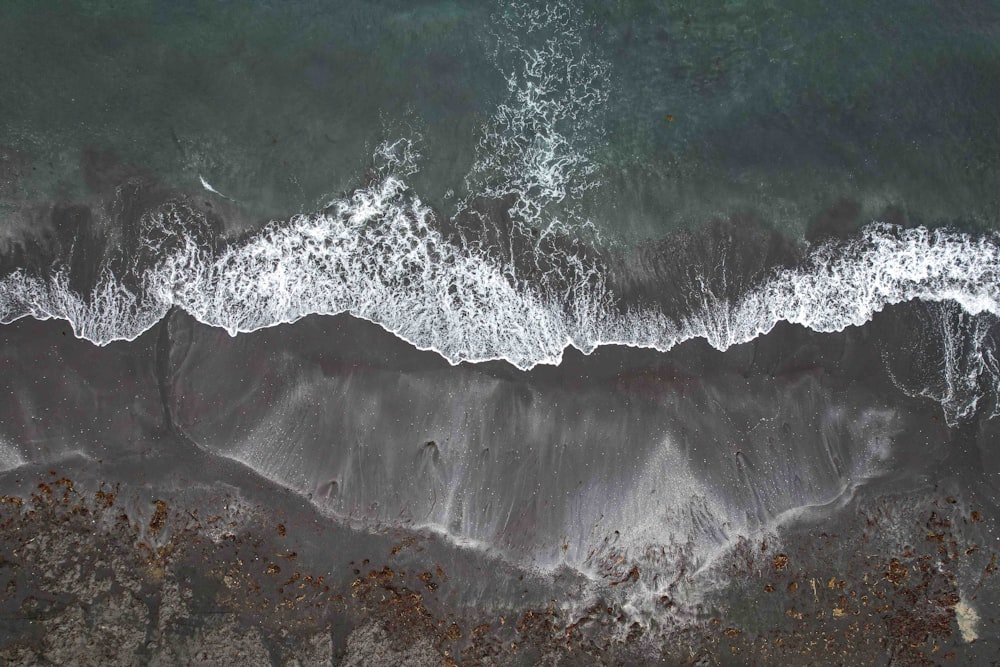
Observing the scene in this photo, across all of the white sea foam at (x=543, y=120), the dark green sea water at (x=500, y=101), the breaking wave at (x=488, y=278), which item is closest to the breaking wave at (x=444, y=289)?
the breaking wave at (x=488, y=278)

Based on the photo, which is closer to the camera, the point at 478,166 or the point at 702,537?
the point at 702,537

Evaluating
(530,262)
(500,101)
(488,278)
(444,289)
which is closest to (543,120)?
(500,101)

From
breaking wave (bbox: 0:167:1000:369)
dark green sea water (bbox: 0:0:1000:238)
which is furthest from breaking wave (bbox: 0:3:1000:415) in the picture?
dark green sea water (bbox: 0:0:1000:238)

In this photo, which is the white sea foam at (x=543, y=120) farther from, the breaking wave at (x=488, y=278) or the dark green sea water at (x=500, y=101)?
the dark green sea water at (x=500, y=101)

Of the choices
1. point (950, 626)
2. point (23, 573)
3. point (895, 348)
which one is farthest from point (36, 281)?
point (950, 626)

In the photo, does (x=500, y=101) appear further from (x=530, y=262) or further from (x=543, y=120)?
(x=530, y=262)

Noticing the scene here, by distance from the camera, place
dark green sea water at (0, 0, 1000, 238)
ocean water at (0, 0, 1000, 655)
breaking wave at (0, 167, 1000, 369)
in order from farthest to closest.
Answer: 1. dark green sea water at (0, 0, 1000, 238)
2. breaking wave at (0, 167, 1000, 369)
3. ocean water at (0, 0, 1000, 655)

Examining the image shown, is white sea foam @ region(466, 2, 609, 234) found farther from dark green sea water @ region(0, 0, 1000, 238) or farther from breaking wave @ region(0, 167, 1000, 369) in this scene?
breaking wave @ region(0, 167, 1000, 369)

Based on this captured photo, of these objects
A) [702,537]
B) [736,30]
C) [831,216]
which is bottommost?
[702,537]

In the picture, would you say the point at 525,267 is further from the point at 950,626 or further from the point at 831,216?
the point at 950,626
